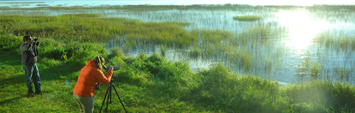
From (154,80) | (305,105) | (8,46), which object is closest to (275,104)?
(305,105)

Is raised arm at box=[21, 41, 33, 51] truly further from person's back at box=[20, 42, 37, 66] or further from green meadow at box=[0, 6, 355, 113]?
green meadow at box=[0, 6, 355, 113]

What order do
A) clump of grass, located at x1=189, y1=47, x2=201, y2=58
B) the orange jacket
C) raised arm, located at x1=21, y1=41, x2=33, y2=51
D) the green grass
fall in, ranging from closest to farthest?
the orange jacket → raised arm, located at x1=21, y1=41, x2=33, y2=51 → clump of grass, located at x1=189, y1=47, x2=201, y2=58 → the green grass

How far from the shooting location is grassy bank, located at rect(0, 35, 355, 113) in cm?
706

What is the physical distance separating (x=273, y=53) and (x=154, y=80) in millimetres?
8547

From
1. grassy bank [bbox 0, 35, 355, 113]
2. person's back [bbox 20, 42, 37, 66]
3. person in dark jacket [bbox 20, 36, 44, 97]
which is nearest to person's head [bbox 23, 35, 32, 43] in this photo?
person in dark jacket [bbox 20, 36, 44, 97]

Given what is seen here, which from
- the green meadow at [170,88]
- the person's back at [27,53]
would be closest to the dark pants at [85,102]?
the green meadow at [170,88]

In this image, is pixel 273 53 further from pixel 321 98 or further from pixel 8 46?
pixel 8 46

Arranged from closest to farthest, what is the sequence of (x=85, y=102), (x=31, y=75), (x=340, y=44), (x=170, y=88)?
(x=85, y=102) → (x=31, y=75) → (x=170, y=88) → (x=340, y=44)

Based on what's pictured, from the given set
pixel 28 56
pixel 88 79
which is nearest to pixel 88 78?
pixel 88 79

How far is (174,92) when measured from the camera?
8125 millimetres

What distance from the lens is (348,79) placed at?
34.0 ft

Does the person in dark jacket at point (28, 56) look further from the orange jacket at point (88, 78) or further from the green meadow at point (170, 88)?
the orange jacket at point (88, 78)

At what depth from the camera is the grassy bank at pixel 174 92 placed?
23.2 ft

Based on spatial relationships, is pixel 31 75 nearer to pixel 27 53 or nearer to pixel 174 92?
pixel 27 53
